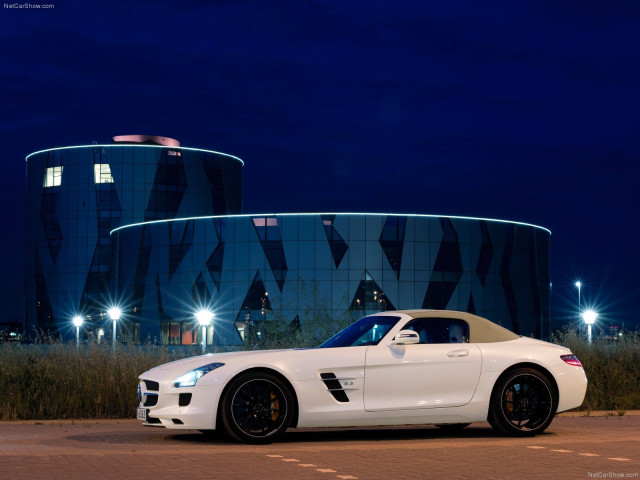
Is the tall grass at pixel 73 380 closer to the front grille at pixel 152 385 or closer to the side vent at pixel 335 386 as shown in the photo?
the front grille at pixel 152 385

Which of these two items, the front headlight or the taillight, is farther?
the taillight

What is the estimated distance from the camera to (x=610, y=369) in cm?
1958

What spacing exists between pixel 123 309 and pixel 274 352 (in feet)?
224

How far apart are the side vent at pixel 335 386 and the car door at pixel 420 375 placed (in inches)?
10.3

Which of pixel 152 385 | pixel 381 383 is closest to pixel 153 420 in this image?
pixel 152 385

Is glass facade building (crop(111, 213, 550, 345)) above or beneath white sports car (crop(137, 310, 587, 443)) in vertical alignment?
above

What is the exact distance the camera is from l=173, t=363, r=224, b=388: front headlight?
11.7m

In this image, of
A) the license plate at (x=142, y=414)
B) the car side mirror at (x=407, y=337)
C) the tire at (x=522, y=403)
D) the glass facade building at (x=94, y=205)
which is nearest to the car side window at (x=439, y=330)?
the car side mirror at (x=407, y=337)

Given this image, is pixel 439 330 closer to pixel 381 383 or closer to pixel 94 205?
pixel 381 383

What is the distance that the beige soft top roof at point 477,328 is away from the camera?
12719 mm

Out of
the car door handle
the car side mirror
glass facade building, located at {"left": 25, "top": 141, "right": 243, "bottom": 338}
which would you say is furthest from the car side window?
glass facade building, located at {"left": 25, "top": 141, "right": 243, "bottom": 338}

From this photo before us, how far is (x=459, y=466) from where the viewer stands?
9.82m

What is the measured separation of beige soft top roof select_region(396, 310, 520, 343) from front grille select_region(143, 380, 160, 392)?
3003mm

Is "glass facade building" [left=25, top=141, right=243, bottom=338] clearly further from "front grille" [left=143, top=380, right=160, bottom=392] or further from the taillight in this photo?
the taillight
